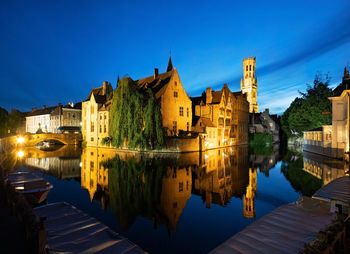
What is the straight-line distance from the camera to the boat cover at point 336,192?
25.7 ft

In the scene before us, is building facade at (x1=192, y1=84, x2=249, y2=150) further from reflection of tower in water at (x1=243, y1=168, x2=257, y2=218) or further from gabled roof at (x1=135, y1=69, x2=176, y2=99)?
reflection of tower in water at (x1=243, y1=168, x2=257, y2=218)

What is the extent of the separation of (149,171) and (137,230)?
11.6m

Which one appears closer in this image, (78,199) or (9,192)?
(9,192)

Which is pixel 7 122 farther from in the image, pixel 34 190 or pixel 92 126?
pixel 34 190

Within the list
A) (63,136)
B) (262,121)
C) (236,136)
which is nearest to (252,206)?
(236,136)

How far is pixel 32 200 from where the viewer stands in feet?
35.4

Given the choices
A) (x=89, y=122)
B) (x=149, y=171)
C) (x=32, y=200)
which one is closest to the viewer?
(x=32, y=200)

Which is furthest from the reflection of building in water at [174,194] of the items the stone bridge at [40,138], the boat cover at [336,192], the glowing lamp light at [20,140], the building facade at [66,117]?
the building facade at [66,117]

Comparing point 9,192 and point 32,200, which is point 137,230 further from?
point 32,200

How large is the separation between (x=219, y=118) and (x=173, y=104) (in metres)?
12.2

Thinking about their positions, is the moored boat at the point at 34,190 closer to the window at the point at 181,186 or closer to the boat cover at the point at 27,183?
the boat cover at the point at 27,183

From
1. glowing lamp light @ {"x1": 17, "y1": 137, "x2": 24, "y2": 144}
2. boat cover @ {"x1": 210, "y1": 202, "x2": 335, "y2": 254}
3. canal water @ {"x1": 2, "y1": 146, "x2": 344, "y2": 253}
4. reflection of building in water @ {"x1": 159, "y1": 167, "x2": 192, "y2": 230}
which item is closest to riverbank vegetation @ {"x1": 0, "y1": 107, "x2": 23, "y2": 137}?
glowing lamp light @ {"x1": 17, "y1": 137, "x2": 24, "y2": 144}

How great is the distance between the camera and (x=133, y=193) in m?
13.3

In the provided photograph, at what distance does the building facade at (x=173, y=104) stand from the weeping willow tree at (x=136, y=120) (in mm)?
5752
